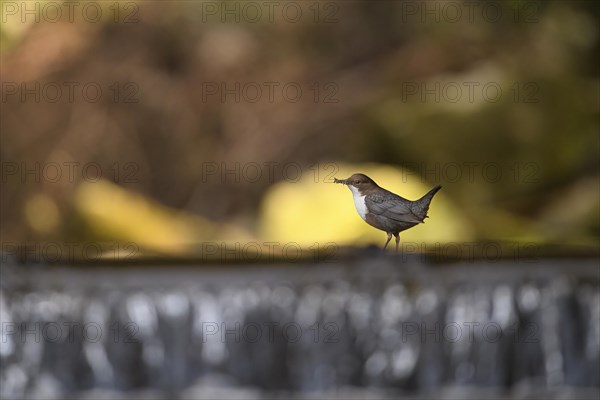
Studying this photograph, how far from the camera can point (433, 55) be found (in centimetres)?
365

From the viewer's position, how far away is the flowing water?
135 cm

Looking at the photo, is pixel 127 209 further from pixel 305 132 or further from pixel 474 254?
pixel 474 254

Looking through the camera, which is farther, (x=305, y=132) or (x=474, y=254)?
(x=305, y=132)

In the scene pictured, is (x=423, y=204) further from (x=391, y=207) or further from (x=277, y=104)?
(x=277, y=104)

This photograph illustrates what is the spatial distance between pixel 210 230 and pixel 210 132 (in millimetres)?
567

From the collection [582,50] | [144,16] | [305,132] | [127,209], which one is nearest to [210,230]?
[127,209]

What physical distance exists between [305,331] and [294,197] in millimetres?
1125

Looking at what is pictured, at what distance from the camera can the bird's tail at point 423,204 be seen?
0.50 meters

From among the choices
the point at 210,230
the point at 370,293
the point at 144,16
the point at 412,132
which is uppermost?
the point at 144,16

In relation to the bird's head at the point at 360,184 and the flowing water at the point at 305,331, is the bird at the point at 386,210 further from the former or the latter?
the flowing water at the point at 305,331

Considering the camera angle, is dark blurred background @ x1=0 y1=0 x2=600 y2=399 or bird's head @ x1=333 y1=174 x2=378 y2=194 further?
dark blurred background @ x1=0 y1=0 x2=600 y2=399

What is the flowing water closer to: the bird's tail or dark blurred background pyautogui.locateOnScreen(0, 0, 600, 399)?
dark blurred background pyautogui.locateOnScreen(0, 0, 600, 399)

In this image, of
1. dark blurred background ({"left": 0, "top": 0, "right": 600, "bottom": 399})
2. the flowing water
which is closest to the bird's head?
dark blurred background ({"left": 0, "top": 0, "right": 600, "bottom": 399})

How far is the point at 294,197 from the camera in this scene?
2.47m
